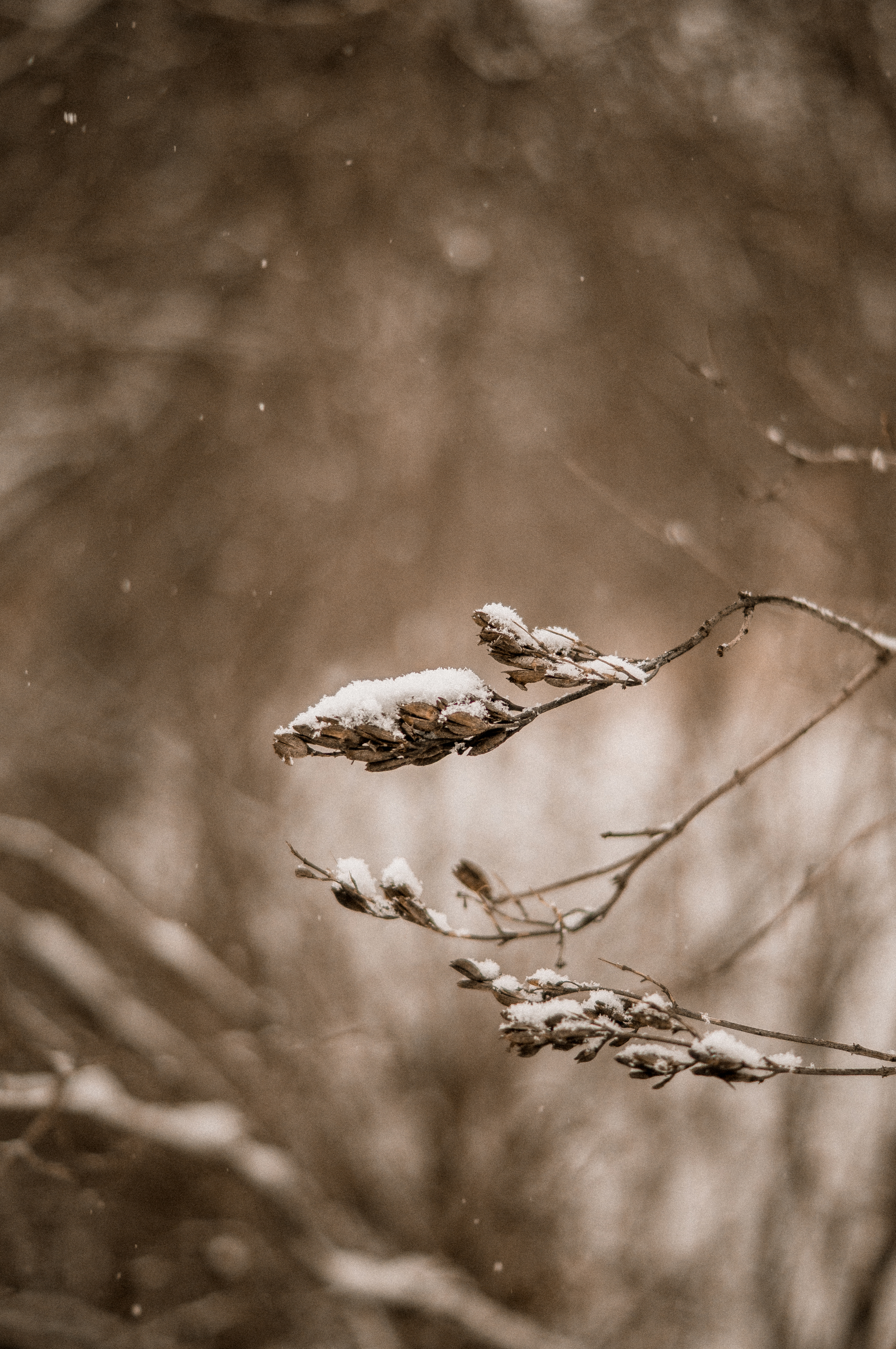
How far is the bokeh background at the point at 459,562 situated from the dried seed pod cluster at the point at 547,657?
1.82 meters

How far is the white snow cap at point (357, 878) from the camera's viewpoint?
Answer: 1080 mm

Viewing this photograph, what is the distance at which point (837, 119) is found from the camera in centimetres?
373

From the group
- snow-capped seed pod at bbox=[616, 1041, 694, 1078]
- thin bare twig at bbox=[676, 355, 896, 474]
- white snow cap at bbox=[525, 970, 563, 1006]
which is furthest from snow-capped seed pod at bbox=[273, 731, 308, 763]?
thin bare twig at bbox=[676, 355, 896, 474]

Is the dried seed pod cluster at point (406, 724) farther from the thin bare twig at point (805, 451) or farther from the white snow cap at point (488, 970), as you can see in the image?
the thin bare twig at point (805, 451)

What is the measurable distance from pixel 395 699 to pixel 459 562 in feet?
13.2

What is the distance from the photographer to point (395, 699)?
39.1 inches

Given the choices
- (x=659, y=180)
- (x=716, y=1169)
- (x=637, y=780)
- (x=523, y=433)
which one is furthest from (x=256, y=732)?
(x=659, y=180)

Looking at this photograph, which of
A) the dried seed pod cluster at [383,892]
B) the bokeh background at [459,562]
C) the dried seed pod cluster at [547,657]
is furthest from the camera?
the bokeh background at [459,562]

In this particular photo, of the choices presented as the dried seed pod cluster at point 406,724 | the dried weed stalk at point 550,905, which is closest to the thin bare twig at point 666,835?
the dried weed stalk at point 550,905

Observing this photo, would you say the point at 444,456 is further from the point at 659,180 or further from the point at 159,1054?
the point at 159,1054

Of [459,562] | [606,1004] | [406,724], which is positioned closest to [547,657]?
[406,724]

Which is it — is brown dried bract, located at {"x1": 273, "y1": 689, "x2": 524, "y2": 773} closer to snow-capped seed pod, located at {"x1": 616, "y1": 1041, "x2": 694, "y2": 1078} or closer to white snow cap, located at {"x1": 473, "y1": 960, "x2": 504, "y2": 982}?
white snow cap, located at {"x1": 473, "y1": 960, "x2": 504, "y2": 982}

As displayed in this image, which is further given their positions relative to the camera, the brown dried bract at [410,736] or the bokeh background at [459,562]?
the bokeh background at [459,562]

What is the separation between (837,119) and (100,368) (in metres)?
3.62
